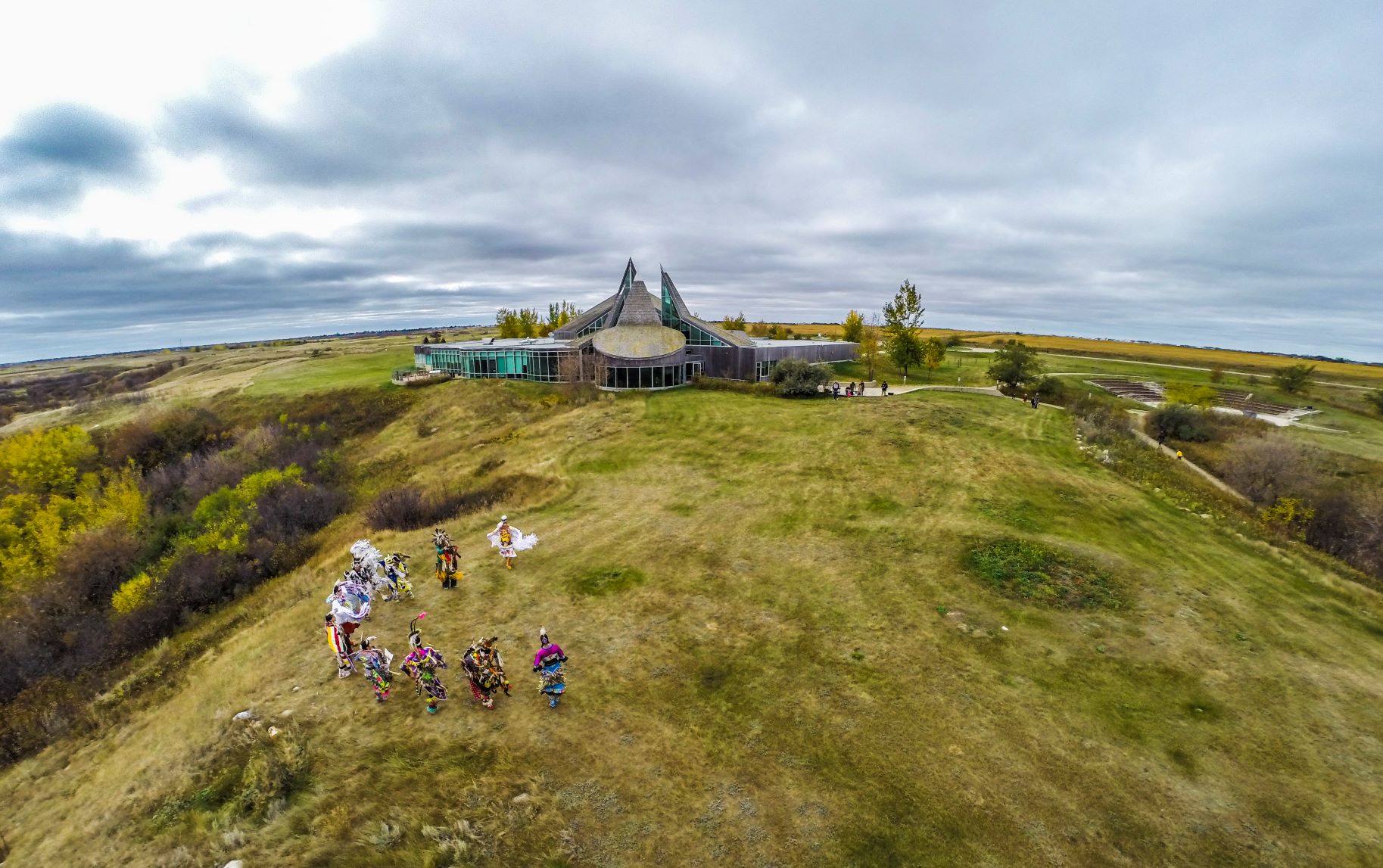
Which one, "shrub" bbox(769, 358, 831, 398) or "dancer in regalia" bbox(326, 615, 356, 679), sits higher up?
"shrub" bbox(769, 358, 831, 398)

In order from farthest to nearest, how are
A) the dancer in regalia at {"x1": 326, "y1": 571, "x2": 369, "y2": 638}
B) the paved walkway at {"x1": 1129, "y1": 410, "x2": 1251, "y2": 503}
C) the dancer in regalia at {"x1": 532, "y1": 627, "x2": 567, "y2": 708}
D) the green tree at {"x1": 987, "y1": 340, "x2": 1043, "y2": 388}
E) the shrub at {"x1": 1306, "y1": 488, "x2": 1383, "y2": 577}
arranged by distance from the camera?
the green tree at {"x1": 987, "y1": 340, "x2": 1043, "y2": 388}, the paved walkway at {"x1": 1129, "y1": 410, "x2": 1251, "y2": 503}, the shrub at {"x1": 1306, "y1": 488, "x2": 1383, "y2": 577}, the dancer in regalia at {"x1": 326, "y1": 571, "x2": 369, "y2": 638}, the dancer in regalia at {"x1": 532, "y1": 627, "x2": 567, "y2": 708}

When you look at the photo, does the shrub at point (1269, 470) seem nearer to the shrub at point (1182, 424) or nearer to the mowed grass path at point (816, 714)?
the shrub at point (1182, 424)

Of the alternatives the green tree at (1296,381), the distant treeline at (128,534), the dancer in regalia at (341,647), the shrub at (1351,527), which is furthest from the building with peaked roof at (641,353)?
Answer: the green tree at (1296,381)

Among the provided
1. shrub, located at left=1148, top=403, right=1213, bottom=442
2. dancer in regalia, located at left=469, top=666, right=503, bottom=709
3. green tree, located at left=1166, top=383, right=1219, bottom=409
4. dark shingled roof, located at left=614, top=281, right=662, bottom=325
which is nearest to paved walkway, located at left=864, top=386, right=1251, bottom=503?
shrub, located at left=1148, top=403, right=1213, bottom=442

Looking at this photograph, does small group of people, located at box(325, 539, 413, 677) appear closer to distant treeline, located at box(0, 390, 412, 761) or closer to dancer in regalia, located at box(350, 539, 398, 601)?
dancer in regalia, located at box(350, 539, 398, 601)

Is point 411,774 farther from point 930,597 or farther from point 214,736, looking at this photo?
point 930,597

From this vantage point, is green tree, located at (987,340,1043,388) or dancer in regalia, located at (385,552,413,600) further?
green tree, located at (987,340,1043,388)
